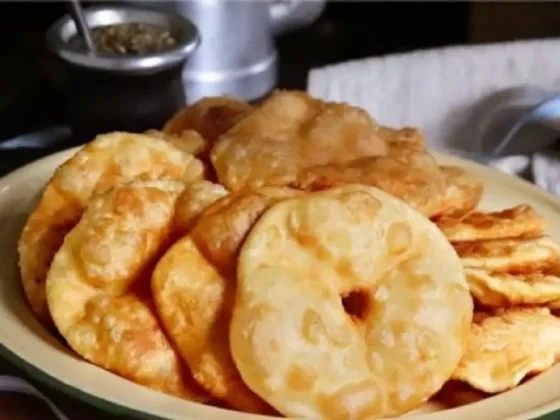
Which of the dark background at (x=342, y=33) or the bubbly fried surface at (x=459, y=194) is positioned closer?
the bubbly fried surface at (x=459, y=194)

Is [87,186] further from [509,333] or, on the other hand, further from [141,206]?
[509,333]

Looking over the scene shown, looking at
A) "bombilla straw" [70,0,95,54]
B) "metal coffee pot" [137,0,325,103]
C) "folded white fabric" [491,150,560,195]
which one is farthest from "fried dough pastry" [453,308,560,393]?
"metal coffee pot" [137,0,325,103]

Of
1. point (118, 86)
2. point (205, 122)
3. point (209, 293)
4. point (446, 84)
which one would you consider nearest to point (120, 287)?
point (209, 293)

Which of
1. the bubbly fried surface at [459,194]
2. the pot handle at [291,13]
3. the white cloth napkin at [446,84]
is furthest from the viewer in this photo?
the pot handle at [291,13]

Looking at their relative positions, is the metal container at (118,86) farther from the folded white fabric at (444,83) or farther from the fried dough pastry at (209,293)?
the fried dough pastry at (209,293)

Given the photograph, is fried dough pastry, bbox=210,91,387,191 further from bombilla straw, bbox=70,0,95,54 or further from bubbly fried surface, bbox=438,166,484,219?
bombilla straw, bbox=70,0,95,54

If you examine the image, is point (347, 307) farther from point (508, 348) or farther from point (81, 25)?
point (81, 25)

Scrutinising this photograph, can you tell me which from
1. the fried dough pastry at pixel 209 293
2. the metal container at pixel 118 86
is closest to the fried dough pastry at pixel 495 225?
the fried dough pastry at pixel 209 293
